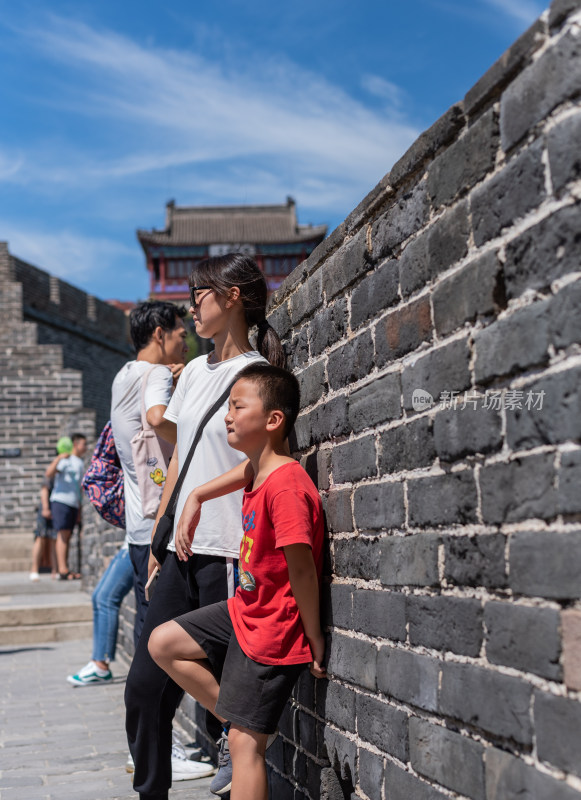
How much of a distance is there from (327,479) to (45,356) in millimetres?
18012

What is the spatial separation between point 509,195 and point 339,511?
1219 mm

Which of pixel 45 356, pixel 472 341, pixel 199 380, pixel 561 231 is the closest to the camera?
pixel 561 231

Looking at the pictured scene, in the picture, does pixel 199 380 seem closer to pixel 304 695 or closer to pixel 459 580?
pixel 304 695

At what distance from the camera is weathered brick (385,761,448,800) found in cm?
201

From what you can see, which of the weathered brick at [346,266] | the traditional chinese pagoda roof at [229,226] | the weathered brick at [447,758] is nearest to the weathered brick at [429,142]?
the weathered brick at [346,266]

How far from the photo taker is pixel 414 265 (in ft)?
7.23

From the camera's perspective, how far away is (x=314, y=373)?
118 inches

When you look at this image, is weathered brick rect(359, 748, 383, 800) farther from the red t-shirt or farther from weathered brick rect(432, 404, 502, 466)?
weathered brick rect(432, 404, 502, 466)

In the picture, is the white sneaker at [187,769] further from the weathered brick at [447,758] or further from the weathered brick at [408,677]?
the weathered brick at [447,758]

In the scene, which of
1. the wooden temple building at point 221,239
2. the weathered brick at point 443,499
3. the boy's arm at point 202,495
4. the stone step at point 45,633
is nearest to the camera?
the weathered brick at point 443,499

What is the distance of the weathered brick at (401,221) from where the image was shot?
2180 millimetres

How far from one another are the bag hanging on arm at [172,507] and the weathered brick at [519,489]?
120 centimetres

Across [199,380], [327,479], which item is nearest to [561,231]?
[327,479]

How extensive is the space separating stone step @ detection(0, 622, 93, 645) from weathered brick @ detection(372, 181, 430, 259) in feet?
22.7
